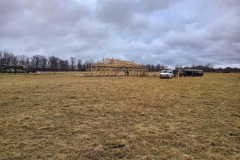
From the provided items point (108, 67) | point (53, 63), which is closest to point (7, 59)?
point (53, 63)

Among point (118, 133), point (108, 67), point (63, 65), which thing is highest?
point (63, 65)

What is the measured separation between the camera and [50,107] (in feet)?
26.3

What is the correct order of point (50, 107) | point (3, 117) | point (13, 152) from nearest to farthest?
1. point (13, 152)
2. point (3, 117)
3. point (50, 107)

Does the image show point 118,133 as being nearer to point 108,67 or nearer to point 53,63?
point 108,67

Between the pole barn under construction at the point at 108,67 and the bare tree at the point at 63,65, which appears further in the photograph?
the bare tree at the point at 63,65

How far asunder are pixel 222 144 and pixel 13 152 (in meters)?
4.45

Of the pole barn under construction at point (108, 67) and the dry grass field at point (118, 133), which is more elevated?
the pole barn under construction at point (108, 67)

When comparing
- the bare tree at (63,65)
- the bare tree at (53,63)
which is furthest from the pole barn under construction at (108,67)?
the bare tree at (63,65)

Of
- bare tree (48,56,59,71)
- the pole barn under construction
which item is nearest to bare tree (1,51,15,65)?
bare tree (48,56,59,71)

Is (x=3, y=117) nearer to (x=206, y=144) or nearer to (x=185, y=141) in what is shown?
(x=185, y=141)

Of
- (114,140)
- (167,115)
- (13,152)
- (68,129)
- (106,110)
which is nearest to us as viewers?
(13,152)

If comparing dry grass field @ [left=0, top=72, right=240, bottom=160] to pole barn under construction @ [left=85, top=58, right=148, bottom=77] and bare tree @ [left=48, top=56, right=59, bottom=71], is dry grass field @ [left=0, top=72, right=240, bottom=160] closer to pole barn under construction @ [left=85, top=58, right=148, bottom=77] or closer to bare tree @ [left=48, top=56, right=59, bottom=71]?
pole barn under construction @ [left=85, top=58, right=148, bottom=77]

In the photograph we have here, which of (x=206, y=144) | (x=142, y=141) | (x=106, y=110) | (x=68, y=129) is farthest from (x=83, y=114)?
(x=206, y=144)

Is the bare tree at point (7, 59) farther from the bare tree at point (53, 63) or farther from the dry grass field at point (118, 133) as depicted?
the dry grass field at point (118, 133)
